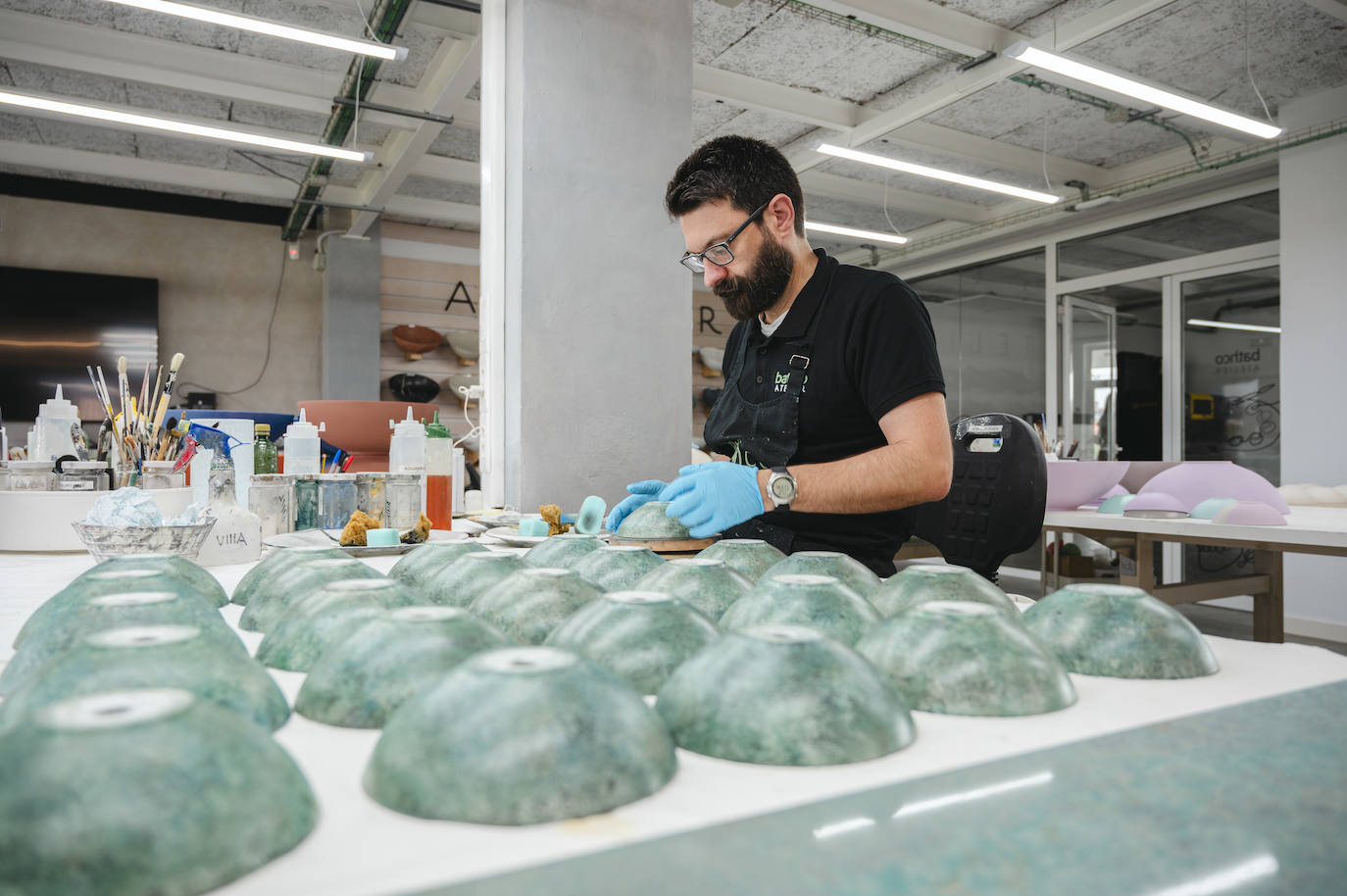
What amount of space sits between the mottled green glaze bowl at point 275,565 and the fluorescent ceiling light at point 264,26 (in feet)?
10.5

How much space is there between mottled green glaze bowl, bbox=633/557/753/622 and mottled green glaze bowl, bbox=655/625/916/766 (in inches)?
12.1

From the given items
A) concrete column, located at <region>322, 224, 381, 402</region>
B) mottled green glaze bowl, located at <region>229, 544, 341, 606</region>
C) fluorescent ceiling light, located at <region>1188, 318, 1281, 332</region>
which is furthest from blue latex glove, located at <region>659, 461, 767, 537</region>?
concrete column, located at <region>322, 224, 381, 402</region>

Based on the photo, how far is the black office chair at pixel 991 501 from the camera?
72.5 inches

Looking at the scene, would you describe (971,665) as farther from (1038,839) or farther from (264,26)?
(264,26)

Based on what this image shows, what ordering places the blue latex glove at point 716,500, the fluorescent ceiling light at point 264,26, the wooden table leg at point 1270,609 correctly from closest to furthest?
the blue latex glove at point 716,500 → the wooden table leg at point 1270,609 → the fluorescent ceiling light at point 264,26

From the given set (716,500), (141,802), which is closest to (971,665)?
(141,802)

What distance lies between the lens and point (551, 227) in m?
2.76

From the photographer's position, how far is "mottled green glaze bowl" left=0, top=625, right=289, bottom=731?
1.66ft

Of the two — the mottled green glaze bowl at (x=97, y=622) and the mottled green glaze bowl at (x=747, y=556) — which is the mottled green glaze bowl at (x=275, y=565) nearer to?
the mottled green glaze bowl at (x=97, y=622)

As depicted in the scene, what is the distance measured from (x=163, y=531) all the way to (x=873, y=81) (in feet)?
17.1

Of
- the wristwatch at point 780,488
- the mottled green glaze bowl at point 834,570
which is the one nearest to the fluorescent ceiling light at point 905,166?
the wristwatch at point 780,488

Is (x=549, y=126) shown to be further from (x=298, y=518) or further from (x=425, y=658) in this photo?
(x=425, y=658)

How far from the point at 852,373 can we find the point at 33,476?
173 cm

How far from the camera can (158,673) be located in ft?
1.75
